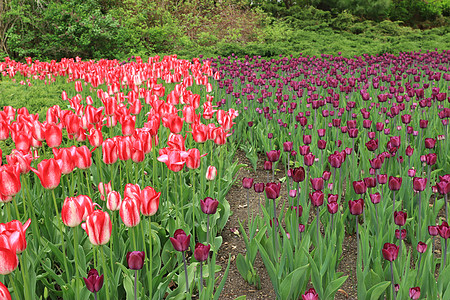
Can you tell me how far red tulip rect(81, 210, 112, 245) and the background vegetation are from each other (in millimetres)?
10994

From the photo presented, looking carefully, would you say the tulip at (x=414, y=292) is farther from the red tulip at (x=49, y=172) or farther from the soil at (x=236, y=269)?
the red tulip at (x=49, y=172)

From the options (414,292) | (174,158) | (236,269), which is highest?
(174,158)

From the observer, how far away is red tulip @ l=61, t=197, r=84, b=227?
1.61m

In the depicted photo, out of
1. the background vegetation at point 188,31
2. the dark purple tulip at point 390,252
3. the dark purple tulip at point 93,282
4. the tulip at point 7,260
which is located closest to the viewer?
the tulip at point 7,260

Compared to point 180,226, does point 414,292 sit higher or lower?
higher

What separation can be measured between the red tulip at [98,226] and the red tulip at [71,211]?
0.32 feet

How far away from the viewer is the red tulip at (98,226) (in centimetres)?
153

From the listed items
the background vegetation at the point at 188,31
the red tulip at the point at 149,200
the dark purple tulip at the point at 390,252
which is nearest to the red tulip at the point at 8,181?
the red tulip at the point at 149,200

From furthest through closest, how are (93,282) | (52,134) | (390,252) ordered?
(52,134)
(390,252)
(93,282)

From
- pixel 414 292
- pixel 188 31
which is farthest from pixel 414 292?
pixel 188 31

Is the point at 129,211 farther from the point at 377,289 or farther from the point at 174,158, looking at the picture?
the point at 377,289

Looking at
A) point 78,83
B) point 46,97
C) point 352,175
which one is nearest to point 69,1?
point 46,97

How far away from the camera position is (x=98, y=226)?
1.54 meters

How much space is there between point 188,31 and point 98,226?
16.9m
